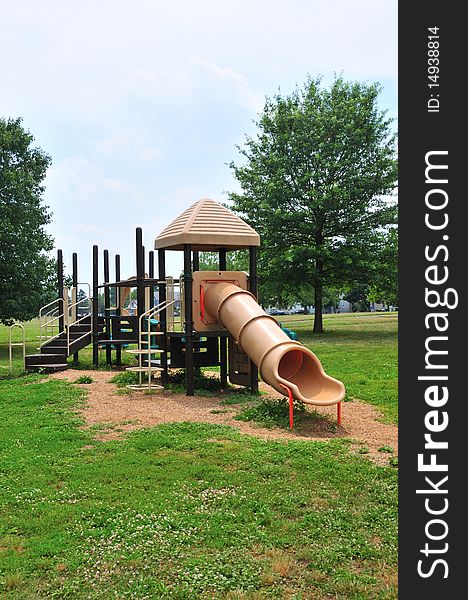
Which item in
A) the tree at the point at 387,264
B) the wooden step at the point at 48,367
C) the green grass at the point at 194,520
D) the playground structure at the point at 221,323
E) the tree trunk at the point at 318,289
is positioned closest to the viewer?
the green grass at the point at 194,520

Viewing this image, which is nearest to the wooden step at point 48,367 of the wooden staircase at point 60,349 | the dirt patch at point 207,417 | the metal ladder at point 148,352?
the wooden staircase at point 60,349

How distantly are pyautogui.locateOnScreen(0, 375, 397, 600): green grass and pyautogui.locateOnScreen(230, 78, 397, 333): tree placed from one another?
20.7m

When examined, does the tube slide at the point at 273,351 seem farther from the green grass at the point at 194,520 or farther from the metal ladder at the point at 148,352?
the green grass at the point at 194,520

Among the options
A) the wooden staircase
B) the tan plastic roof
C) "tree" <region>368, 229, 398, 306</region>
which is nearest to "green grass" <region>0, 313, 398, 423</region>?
the wooden staircase

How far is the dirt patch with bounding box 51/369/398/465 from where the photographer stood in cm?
843

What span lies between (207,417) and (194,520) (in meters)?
4.65

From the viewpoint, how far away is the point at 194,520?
5.15 m

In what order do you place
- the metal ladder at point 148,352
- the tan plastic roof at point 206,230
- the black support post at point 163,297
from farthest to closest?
the black support post at point 163,297
the metal ladder at point 148,352
the tan plastic roof at point 206,230

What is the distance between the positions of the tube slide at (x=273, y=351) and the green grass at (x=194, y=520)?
1.86m

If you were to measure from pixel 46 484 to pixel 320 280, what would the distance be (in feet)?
78.5

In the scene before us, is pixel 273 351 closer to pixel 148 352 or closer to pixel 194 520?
pixel 148 352

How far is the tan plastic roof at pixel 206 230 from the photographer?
12.3 m

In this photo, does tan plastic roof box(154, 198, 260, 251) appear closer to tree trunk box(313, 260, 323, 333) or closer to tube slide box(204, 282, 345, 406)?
tube slide box(204, 282, 345, 406)

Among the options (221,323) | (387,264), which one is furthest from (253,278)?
(387,264)
